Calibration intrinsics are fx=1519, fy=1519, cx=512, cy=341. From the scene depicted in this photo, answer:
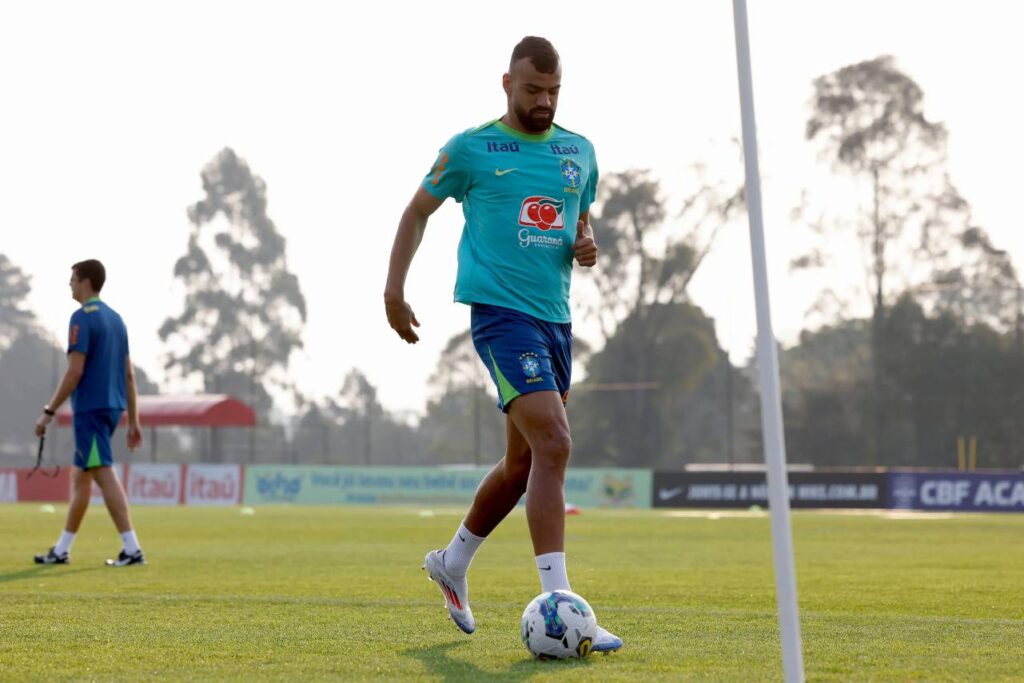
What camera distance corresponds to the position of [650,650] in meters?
5.12

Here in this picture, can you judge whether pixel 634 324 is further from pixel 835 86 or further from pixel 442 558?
pixel 442 558

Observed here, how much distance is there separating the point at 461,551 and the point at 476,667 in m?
1.06

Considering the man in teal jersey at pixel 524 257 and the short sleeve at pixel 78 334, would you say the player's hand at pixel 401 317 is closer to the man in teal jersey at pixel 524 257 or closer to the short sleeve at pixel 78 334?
the man in teal jersey at pixel 524 257

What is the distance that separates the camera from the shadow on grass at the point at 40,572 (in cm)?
906

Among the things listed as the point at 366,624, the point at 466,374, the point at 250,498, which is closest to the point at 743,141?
the point at 366,624

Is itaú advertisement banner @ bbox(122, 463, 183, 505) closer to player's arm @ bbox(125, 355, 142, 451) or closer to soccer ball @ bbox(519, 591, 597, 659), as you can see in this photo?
player's arm @ bbox(125, 355, 142, 451)

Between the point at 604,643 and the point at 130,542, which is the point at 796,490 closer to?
the point at 130,542

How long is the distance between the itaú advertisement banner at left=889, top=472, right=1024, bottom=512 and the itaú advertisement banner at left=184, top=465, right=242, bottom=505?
53.2 ft

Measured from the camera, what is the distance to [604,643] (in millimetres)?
5020

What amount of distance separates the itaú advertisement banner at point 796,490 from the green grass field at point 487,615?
18.9 meters

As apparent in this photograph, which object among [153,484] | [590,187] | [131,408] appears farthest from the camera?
[153,484]

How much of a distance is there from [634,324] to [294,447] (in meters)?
12.8

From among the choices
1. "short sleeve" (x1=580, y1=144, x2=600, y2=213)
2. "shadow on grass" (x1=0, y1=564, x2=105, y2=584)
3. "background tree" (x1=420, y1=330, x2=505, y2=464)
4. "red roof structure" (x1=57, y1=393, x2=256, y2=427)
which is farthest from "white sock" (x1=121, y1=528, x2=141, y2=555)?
"red roof structure" (x1=57, y1=393, x2=256, y2=427)

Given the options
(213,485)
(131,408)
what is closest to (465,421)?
(213,485)
